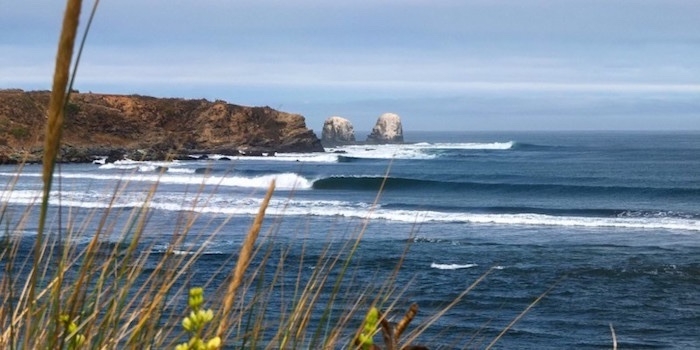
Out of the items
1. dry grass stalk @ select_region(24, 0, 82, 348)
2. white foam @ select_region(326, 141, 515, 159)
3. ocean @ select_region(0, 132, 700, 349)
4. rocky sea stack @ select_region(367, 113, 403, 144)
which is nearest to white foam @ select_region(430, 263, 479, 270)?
ocean @ select_region(0, 132, 700, 349)

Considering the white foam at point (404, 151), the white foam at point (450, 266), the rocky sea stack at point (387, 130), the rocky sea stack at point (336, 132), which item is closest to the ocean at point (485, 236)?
the white foam at point (450, 266)

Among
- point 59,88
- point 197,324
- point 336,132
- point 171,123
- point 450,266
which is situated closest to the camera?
point 59,88

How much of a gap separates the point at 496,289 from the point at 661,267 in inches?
156

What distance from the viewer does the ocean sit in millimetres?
3934

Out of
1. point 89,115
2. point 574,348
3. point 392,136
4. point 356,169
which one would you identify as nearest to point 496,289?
point 574,348

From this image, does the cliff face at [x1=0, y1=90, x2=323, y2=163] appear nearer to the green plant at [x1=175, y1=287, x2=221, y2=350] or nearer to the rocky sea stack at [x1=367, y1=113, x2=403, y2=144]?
the rocky sea stack at [x1=367, y1=113, x2=403, y2=144]

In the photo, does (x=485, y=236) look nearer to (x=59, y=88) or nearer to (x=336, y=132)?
(x=59, y=88)

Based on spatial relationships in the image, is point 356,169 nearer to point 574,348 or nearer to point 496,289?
point 496,289

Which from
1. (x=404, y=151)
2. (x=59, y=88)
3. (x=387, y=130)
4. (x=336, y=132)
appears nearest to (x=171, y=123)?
(x=404, y=151)

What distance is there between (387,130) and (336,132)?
11.0 m

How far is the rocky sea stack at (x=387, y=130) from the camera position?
366 ft

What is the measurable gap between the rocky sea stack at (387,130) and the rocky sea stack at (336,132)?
8.69m

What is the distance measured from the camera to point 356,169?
4919 cm

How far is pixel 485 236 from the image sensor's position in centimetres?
2133
